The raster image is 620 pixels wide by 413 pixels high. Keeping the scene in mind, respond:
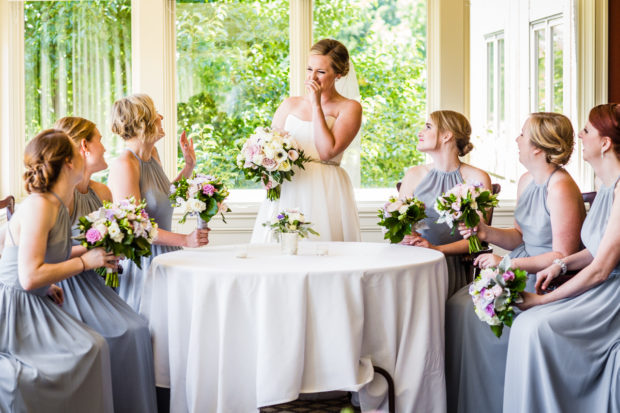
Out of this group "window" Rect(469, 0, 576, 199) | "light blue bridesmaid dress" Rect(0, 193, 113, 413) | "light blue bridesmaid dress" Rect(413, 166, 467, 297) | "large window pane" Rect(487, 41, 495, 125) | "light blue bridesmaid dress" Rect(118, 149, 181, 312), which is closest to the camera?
"light blue bridesmaid dress" Rect(0, 193, 113, 413)

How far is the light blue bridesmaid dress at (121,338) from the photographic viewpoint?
10.00 feet

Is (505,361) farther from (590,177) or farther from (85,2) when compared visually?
(85,2)

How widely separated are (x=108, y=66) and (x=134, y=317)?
330 centimetres

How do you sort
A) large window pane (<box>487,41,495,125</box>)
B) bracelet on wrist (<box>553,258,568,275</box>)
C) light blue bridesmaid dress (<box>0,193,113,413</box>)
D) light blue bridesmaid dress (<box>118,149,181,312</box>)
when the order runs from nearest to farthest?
1. light blue bridesmaid dress (<box>0,193,113,413</box>)
2. bracelet on wrist (<box>553,258,568,275</box>)
3. light blue bridesmaid dress (<box>118,149,181,312</box>)
4. large window pane (<box>487,41,495,125</box>)

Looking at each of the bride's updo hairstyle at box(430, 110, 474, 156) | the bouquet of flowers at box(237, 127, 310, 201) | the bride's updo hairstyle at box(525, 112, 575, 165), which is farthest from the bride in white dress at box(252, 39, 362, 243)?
the bride's updo hairstyle at box(525, 112, 575, 165)

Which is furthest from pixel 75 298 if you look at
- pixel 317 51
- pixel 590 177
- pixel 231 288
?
pixel 590 177

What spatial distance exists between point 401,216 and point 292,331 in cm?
102

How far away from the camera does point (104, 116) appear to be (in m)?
5.96

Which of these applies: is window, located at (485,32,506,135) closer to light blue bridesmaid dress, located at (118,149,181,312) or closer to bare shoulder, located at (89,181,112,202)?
light blue bridesmaid dress, located at (118,149,181,312)

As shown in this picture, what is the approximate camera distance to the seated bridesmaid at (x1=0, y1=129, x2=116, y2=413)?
103 inches

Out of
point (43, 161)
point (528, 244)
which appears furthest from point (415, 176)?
point (43, 161)

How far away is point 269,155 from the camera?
3678 mm

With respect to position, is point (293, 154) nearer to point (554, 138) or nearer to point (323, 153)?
point (323, 153)

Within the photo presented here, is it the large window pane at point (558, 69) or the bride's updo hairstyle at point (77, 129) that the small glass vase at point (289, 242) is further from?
the large window pane at point (558, 69)
